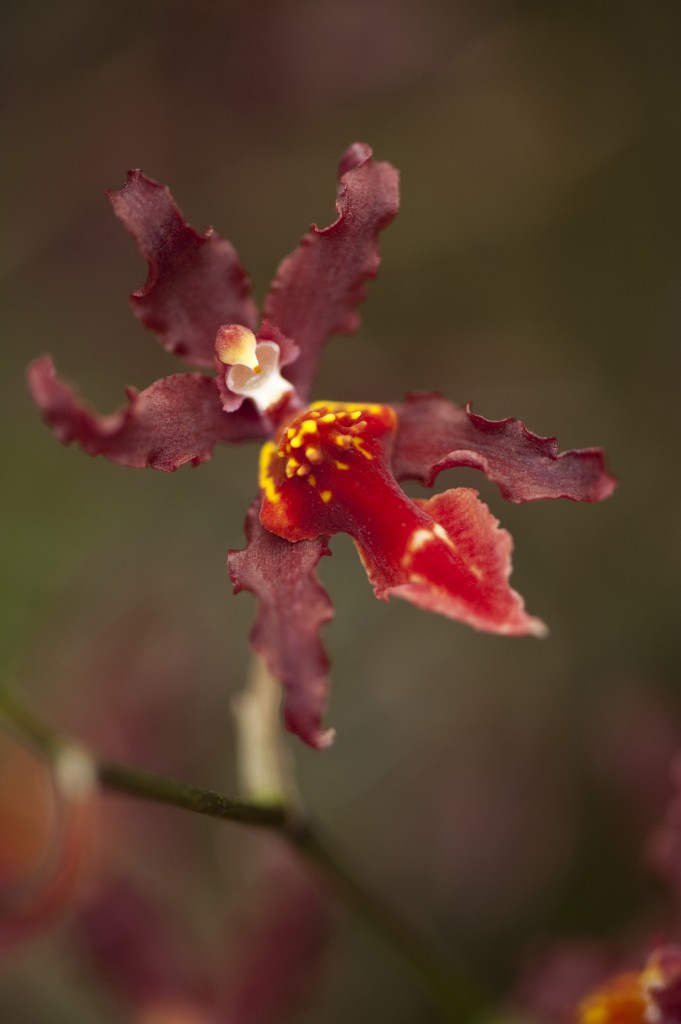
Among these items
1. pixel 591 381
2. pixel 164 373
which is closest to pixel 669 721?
pixel 591 381

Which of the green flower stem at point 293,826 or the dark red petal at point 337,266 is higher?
the dark red petal at point 337,266

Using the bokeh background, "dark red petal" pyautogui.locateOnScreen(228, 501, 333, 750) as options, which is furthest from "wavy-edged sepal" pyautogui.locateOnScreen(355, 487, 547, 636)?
the bokeh background

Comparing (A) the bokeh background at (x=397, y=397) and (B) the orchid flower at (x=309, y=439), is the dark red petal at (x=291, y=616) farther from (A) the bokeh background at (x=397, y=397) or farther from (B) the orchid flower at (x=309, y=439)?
(A) the bokeh background at (x=397, y=397)

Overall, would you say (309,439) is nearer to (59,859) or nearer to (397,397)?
(59,859)

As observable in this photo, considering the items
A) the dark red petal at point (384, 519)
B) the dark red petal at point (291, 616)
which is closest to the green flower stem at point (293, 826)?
the dark red petal at point (291, 616)

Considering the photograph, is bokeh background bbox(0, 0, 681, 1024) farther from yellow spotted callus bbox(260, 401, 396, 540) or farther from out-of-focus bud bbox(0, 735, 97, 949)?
yellow spotted callus bbox(260, 401, 396, 540)

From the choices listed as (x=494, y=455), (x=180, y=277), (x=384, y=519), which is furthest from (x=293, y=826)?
(x=180, y=277)

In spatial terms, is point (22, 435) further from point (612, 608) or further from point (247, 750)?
point (247, 750)
